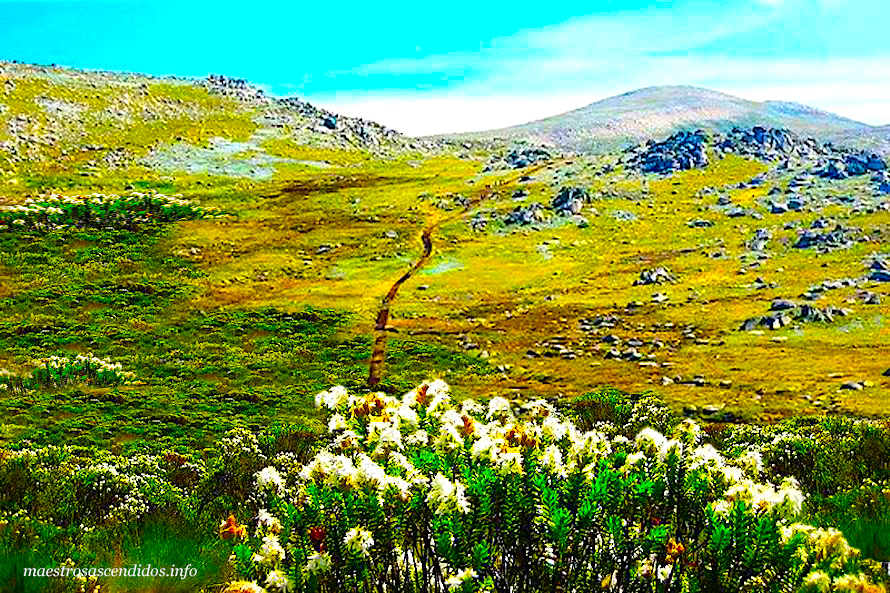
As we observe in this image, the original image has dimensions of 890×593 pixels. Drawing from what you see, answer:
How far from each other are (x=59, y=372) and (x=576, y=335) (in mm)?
39832

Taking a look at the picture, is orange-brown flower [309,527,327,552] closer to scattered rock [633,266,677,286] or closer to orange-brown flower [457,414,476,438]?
orange-brown flower [457,414,476,438]

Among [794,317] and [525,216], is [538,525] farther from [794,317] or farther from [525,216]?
[525,216]

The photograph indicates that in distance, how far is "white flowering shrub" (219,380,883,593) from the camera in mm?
7781

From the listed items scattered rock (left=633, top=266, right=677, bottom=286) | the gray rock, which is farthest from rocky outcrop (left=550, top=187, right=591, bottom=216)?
the gray rock

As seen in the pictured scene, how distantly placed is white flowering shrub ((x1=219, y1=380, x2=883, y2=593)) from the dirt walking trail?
43.5 meters

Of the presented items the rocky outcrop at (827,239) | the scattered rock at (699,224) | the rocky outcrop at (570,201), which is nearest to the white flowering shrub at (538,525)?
the rocky outcrop at (827,239)

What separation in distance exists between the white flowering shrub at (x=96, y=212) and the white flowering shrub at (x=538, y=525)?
362ft

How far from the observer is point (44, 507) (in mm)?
17031

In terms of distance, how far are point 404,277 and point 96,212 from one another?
5425 cm

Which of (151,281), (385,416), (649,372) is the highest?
(385,416)

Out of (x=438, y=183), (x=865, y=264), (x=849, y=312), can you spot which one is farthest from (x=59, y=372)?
(x=438, y=183)

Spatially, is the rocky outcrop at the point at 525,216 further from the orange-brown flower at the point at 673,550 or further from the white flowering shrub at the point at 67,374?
the orange-brown flower at the point at 673,550

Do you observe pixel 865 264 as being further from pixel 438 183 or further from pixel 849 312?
pixel 438 183

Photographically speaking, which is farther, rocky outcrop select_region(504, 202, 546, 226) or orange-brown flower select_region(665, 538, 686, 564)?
rocky outcrop select_region(504, 202, 546, 226)
